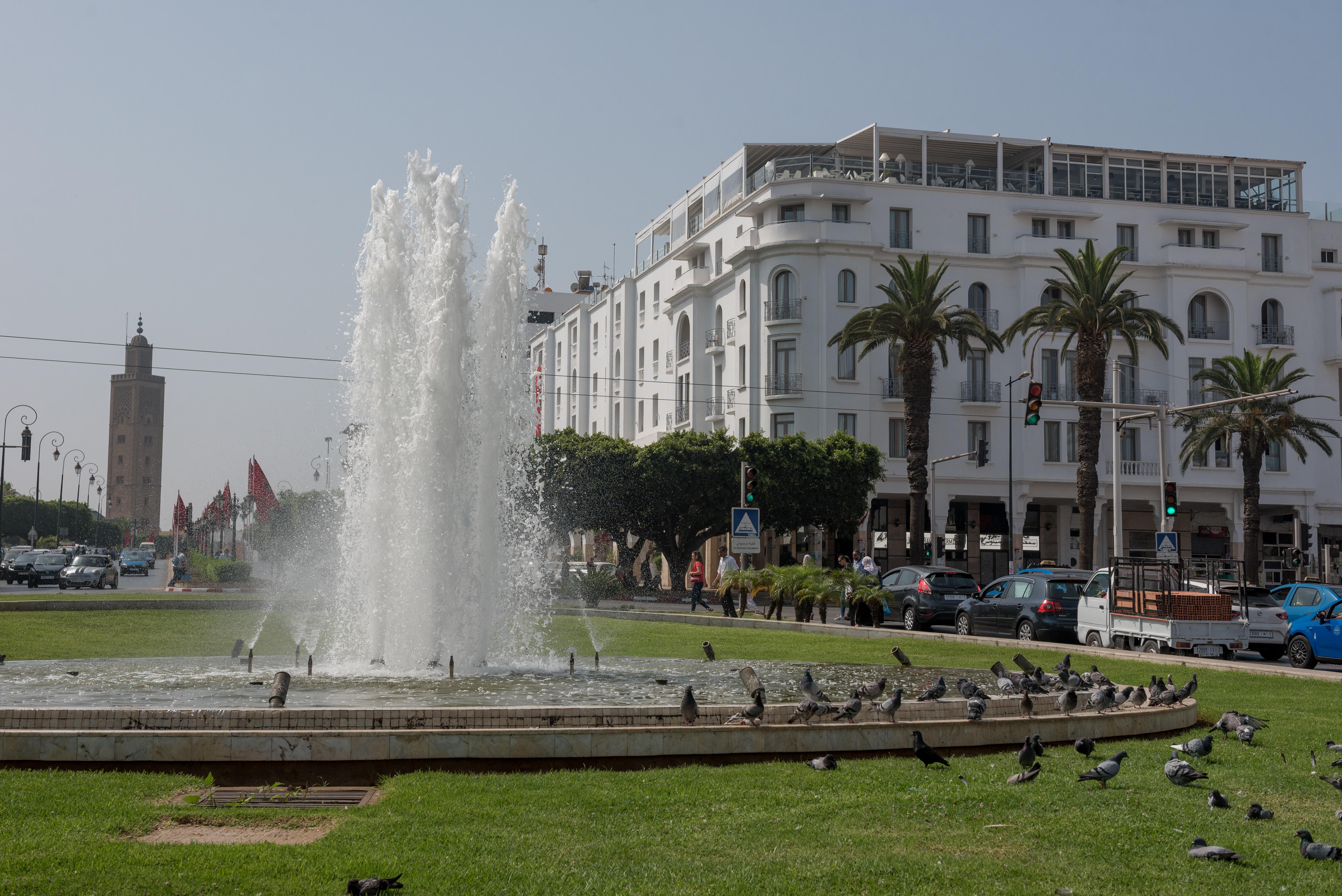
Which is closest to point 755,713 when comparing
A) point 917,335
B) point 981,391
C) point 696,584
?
point 696,584

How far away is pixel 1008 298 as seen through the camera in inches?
2163

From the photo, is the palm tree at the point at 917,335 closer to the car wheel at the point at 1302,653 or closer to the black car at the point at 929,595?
the black car at the point at 929,595

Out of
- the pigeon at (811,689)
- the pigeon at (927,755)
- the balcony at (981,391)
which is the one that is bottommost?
the pigeon at (927,755)

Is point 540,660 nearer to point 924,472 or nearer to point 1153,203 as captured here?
point 924,472

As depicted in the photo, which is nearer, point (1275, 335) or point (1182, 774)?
point (1182, 774)

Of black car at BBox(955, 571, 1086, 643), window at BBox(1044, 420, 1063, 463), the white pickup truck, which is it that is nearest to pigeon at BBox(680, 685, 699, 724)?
the white pickup truck

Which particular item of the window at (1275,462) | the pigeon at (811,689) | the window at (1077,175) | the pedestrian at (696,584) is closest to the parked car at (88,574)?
the pedestrian at (696,584)

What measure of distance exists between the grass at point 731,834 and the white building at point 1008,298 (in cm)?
4449

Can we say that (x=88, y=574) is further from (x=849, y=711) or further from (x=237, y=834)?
(x=237, y=834)

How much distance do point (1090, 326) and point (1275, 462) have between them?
2104cm

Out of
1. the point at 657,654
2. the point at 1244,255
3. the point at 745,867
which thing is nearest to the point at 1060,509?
the point at 1244,255

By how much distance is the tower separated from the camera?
139 metres

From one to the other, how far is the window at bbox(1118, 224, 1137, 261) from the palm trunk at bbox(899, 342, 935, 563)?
59.1 feet

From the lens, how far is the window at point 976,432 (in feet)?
177
